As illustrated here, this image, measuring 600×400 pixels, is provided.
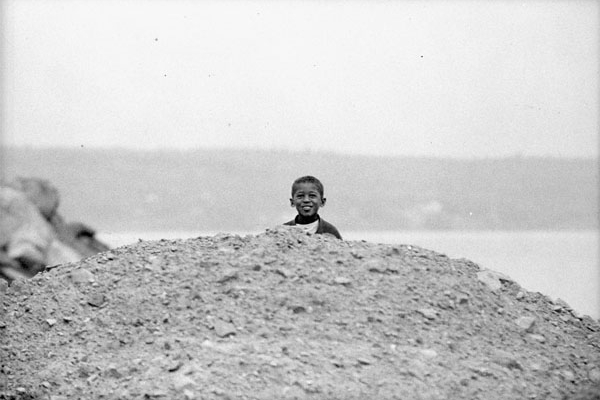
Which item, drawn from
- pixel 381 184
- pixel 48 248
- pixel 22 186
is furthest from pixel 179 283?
pixel 381 184

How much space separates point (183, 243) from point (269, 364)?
121 cm

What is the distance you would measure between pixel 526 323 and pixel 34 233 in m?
12.2

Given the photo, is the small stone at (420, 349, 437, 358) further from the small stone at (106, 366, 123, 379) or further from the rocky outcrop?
the rocky outcrop

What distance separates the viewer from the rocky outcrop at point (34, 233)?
14836mm

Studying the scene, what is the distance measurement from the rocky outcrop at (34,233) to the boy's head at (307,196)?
8.67 metres

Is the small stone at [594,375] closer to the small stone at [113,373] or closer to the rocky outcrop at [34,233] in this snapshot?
the small stone at [113,373]

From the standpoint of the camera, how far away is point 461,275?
461cm

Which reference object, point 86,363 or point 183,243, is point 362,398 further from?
point 183,243

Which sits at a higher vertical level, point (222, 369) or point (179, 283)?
point (179, 283)

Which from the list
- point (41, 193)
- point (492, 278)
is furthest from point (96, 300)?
point (41, 193)

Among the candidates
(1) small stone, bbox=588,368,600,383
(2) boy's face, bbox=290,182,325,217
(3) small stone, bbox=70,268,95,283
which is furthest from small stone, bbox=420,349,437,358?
(2) boy's face, bbox=290,182,325,217

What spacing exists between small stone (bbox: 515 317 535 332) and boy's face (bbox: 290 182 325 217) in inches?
73.1

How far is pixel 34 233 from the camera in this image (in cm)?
1542

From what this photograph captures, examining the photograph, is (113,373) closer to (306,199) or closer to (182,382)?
(182,382)
